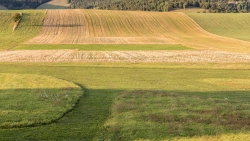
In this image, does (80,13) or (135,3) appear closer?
(80,13)

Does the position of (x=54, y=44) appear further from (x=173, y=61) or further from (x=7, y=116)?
(x=7, y=116)

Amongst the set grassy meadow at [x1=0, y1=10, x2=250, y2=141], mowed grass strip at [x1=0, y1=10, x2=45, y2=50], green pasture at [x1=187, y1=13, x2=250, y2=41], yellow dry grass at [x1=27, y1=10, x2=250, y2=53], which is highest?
grassy meadow at [x1=0, y1=10, x2=250, y2=141]

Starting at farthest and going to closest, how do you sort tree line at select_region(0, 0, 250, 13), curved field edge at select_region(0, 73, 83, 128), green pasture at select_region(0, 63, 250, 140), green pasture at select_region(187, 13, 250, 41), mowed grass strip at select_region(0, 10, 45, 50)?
tree line at select_region(0, 0, 250, 13) < green pasture at select_region(187, 13, 250, 41) < mowed grass strip at select_region(0, 10, 45, 50) < curved field edge at select_region(0, 73, 83, 128) < green pasture at select_region(0, 63, 250, 140)

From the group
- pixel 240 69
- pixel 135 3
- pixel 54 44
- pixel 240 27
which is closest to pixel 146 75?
pixel 240 69

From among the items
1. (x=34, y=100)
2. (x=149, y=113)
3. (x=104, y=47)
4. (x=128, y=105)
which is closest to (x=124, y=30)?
(x=104, y=47)

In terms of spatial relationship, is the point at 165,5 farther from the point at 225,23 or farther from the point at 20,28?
the point at 20,28

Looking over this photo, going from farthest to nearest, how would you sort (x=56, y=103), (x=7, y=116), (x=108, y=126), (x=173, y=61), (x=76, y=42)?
(x=76, y=42) < (x=173, y=61) < (x=56, y=103) < (x=7, y=116) < (x=108, y=126)

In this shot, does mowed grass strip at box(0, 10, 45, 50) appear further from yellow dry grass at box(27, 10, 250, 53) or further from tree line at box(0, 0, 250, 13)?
tree line at box(0, 0, 250, 13)

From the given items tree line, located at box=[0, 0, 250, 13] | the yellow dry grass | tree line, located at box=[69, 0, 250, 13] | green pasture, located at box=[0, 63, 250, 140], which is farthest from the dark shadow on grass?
tree line, located at box=[0, 0, 250, 13]

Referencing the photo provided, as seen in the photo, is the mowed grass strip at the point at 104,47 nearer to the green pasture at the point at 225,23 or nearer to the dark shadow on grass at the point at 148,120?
the green pasture at the point at 225,23
